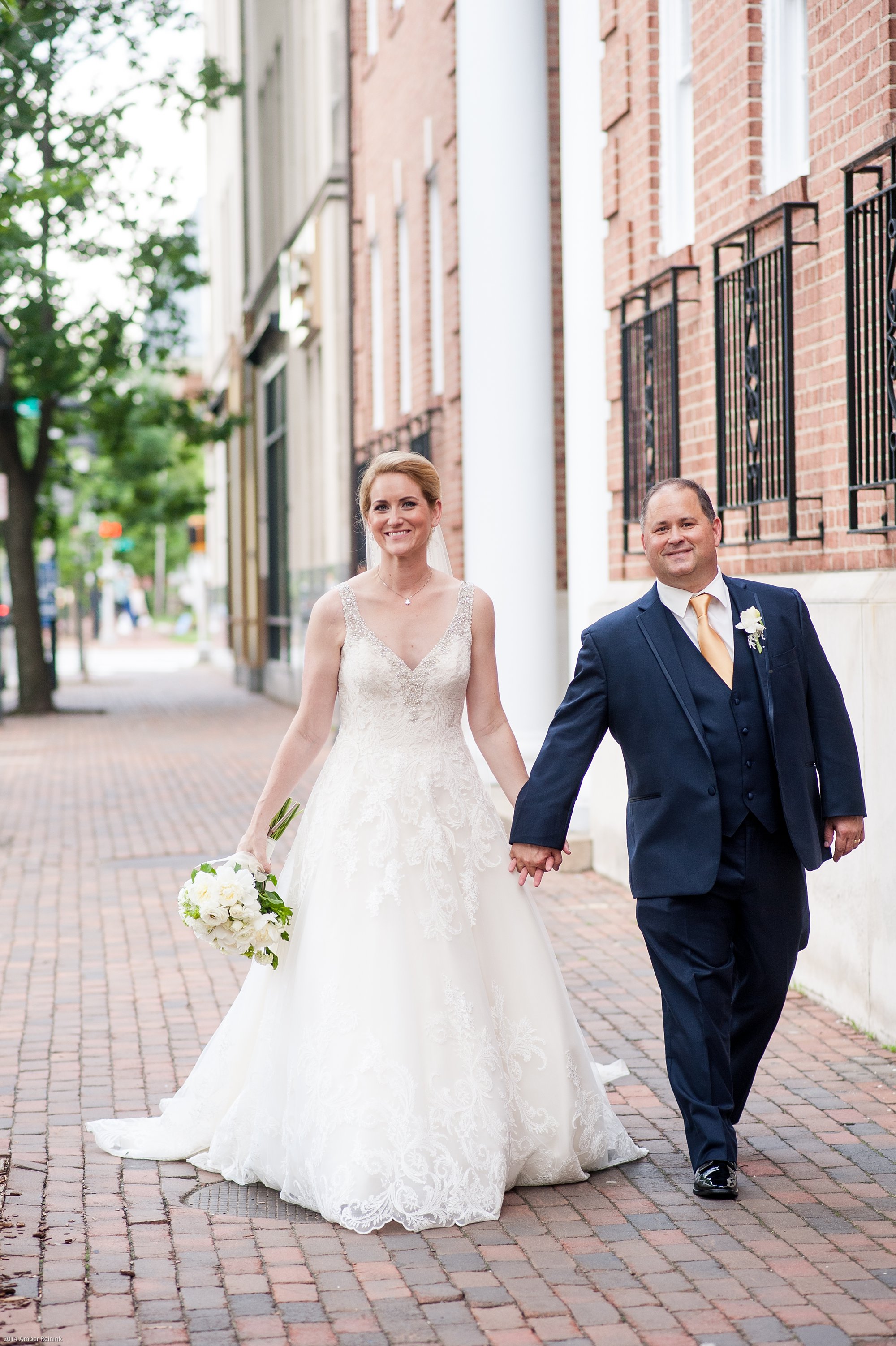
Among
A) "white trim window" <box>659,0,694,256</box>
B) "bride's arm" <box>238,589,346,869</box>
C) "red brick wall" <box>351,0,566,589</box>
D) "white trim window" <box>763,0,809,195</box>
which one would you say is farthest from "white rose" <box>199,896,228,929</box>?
"red brick wall" <box>351,0,566,589</box>

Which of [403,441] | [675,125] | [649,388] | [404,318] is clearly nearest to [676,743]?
[649,388]

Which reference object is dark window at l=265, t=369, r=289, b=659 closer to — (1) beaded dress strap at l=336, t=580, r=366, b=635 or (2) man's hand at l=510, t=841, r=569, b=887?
(1) beaded dress strap at l=336, t=580, r=366, b=635

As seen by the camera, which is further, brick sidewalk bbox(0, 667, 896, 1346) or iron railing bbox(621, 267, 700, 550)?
iron railing bbox(621, 267, 700, 550)

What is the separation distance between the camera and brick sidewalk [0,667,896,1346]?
391cm

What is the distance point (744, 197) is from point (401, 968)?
15.4 feet

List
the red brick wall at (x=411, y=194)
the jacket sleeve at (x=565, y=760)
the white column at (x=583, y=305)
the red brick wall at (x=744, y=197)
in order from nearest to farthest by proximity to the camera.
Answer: the jacket sleeve at (x=565, y=760) → the red brick wall at (x=744, y=197) → the white column at (x=583, y=305) → the red brick wall at (x=411, y=194)

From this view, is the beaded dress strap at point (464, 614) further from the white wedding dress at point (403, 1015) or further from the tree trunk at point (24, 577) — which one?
the tree trunk at point (24, 577)

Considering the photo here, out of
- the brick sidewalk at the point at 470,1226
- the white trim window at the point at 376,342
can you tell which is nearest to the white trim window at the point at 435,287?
the white trim window at the point at 376,342

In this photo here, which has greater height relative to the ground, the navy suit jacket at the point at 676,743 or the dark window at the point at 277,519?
the dark window at the point at 277,519

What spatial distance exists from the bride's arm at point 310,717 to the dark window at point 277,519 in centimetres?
2093

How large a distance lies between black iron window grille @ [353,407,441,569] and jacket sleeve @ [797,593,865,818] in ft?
31.0

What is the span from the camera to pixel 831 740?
183 inches

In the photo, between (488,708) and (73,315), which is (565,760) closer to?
(488,708)

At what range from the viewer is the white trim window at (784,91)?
7758mm
